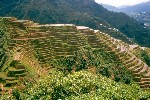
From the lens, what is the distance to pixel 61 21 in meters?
139

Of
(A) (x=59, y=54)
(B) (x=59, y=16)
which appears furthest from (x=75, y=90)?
(B) (x=59, y=16)

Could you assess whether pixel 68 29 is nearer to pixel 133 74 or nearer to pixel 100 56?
pixel 100 56

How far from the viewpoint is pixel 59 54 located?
226ft

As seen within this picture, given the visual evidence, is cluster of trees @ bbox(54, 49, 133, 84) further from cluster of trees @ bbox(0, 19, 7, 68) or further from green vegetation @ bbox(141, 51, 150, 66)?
green vegetation @ bbox(141, 51, 150, 66)

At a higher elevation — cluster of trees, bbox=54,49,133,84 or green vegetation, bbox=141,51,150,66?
cluster of trees, bbox=54,49,133,84

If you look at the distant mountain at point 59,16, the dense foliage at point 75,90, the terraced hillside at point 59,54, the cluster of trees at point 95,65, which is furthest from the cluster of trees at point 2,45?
the distant mountain at point 59,16

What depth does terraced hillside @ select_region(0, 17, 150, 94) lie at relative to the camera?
61062mm

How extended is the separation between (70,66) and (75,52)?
15.7ft

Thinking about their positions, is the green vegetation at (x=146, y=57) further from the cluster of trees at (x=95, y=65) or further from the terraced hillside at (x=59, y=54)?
the cluster of trees at (x=95, y=65)

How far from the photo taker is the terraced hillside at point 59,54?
61062 millimetres

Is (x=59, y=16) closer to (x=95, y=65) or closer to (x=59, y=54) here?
(x=59, y=54)

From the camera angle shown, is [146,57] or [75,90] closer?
[75,90]

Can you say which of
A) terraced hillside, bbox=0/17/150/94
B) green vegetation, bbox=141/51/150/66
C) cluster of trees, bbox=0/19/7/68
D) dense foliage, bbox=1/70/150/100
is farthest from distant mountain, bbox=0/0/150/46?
dense foliage, bbox=1/70/150/100

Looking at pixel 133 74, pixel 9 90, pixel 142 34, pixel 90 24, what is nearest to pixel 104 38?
pixel 133 74
